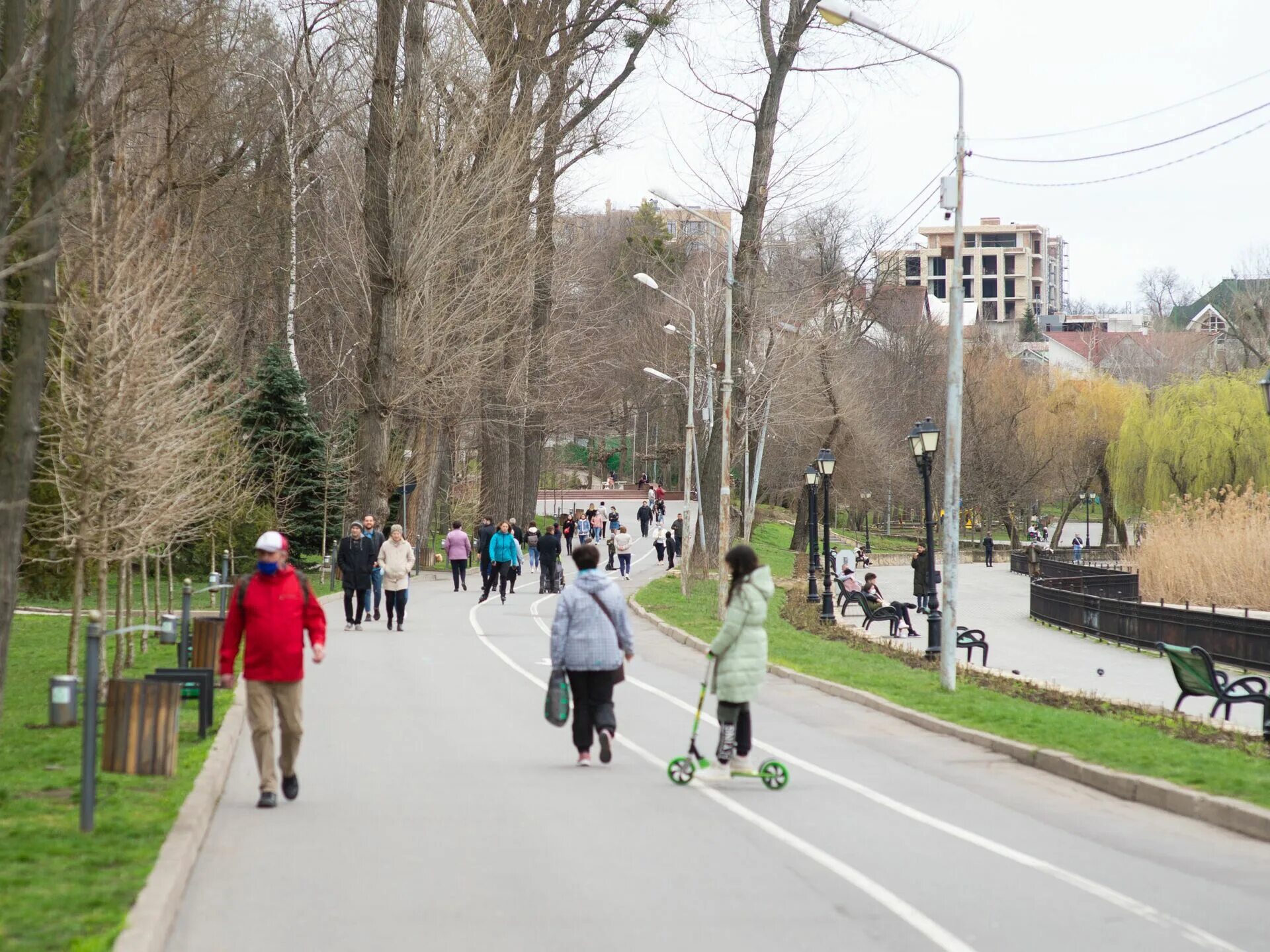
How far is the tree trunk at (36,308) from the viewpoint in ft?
31.6

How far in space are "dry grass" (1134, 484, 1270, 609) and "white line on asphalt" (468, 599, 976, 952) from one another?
24.8 m

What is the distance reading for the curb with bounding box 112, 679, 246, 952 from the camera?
19.6ft

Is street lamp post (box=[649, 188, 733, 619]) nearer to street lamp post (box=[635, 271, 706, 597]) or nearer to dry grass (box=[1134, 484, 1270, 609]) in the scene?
street lamp post (box=[635, 271, 706, 597])

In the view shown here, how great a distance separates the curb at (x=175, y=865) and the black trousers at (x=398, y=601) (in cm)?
1255

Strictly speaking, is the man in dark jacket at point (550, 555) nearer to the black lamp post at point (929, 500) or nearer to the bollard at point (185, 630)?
the black lamp post at point (929, 500)

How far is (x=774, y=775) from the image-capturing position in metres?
10.4

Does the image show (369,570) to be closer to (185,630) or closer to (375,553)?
(375,553)

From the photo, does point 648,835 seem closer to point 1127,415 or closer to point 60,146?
point 60,146

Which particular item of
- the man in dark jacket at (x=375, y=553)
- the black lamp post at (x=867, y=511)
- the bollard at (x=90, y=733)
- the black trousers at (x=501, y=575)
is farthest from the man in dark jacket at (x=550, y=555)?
the black lamp post at (x=867, y=511)

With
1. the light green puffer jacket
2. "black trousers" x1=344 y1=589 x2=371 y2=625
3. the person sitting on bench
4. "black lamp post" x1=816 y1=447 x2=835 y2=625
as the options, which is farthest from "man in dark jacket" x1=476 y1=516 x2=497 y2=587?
the light green puffer jacket

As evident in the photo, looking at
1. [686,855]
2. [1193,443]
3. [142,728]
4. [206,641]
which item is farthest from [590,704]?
[1193,443]

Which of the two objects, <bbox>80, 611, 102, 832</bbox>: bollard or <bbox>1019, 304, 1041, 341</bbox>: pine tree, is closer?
<bbox>80, 611, 102, 832</bbox>: bollard

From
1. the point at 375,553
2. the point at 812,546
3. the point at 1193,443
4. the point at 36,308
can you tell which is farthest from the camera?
the point at 1193,443

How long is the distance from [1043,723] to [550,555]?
22.9 meters
